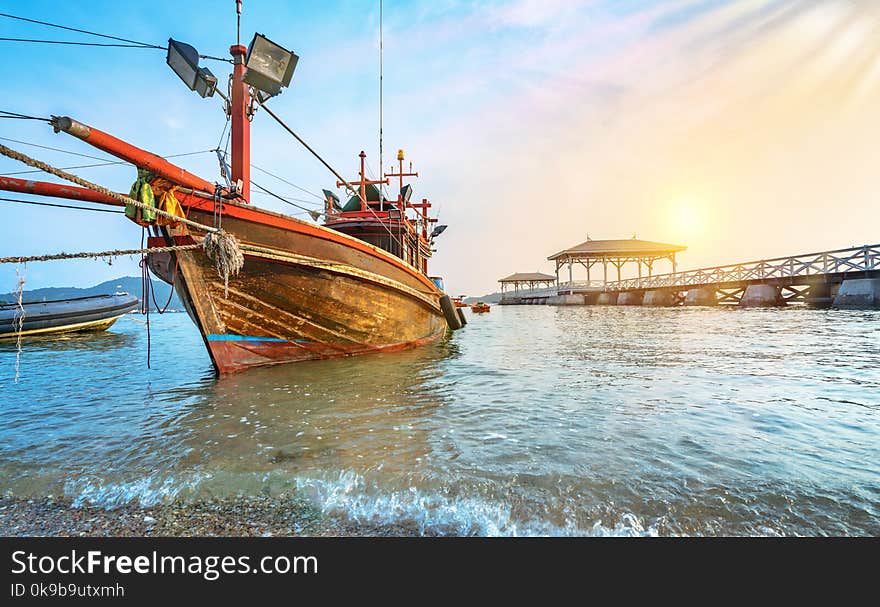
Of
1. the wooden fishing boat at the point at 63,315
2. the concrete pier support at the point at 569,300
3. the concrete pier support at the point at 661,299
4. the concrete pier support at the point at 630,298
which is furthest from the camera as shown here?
the concrete pier support at the point at 569,300

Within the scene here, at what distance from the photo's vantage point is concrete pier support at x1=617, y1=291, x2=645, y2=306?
125ft

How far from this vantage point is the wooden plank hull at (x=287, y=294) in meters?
5.95

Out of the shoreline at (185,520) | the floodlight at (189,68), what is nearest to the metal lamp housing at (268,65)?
the floodlight at (189,68)

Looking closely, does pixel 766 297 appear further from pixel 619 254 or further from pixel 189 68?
pixel 189 68

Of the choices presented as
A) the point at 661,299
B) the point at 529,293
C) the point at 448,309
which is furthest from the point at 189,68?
the point at 529,293

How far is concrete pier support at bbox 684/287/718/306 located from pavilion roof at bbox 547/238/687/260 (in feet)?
28.6

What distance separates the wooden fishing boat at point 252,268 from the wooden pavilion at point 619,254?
3680cm

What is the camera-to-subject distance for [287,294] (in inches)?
257

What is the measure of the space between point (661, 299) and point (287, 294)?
118ft

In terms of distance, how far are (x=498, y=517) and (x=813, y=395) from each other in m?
4.35

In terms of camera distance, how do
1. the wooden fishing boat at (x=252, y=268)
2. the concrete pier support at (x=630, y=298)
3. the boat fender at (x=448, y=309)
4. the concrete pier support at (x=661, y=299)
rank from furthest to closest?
the concrete pier support at (x=630, y=298)
the concrete pier support at (x=661, y=299)
the boat fender at (x=448, y=309)
the wooden fishing boat at (x=252, y=268)

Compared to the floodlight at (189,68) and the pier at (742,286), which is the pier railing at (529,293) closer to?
the pier at (742,286)

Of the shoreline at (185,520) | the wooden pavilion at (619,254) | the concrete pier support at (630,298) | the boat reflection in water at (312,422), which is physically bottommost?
the shoreline at (185,520)

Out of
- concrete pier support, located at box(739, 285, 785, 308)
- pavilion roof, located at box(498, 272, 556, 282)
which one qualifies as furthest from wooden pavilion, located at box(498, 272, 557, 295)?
concrete pier support, located at box(739, 285, 785, 308)
